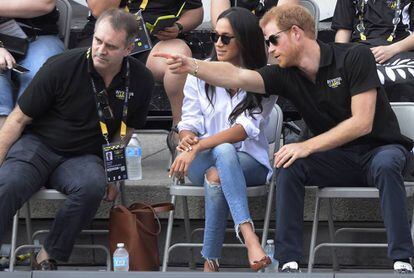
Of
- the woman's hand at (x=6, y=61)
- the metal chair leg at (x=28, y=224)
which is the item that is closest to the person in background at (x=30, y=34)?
the woman's hand at (x=6, y=61)

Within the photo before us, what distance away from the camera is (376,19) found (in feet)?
24.7

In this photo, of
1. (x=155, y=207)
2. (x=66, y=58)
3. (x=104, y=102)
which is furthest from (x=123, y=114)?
(x=155, y=207)

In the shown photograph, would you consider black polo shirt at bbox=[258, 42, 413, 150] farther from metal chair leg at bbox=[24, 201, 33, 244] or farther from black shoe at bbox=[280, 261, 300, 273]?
metal chair leg at bbox=[24, 201, 33, 244]

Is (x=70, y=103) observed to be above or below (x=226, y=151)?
above

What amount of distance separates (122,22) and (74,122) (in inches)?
25.5

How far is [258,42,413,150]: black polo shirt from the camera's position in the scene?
20.5 feet

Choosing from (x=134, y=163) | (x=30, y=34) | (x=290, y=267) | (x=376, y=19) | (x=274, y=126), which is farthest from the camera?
(x=376, y=19)

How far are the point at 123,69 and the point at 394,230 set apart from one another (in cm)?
186

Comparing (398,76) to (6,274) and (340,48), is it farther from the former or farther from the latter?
(6,274)

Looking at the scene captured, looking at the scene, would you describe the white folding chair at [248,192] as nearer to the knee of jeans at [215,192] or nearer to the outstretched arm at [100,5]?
the knee of jeans at [215,192]

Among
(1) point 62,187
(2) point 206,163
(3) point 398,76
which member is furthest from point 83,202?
(3) point 398,76

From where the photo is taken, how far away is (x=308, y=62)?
249 inches

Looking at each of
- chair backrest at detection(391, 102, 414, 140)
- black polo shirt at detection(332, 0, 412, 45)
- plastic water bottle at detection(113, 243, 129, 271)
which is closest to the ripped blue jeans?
plastic water bottle at detection(113, 243, 129, 271)

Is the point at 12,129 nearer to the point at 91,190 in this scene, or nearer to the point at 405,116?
the point at 91,190
